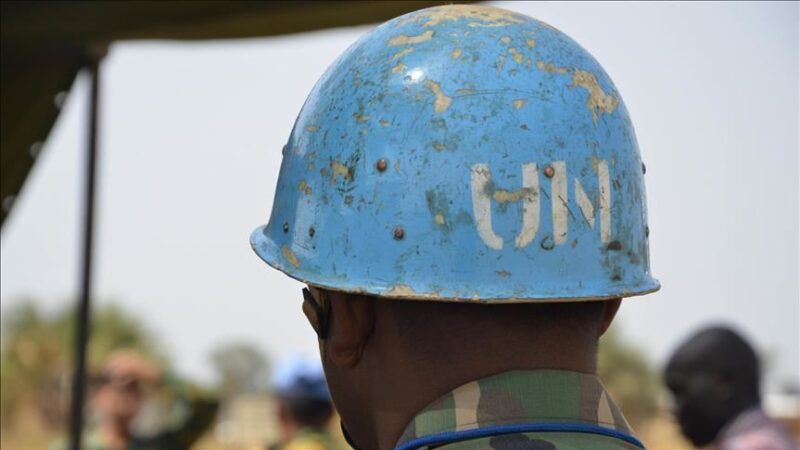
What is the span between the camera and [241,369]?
112 feet

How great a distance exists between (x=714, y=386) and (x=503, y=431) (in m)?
4.11

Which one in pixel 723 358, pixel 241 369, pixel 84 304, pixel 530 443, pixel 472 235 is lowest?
pixel 241 369

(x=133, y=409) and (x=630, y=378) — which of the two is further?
(x=630, y=378)

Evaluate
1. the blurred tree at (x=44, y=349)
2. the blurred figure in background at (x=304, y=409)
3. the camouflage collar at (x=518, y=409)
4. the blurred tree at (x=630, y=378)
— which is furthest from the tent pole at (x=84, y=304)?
the blurred tree at (x=630, y=378)

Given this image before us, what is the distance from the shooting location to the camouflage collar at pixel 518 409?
1830 millimetres

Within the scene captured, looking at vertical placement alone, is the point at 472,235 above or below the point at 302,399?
above

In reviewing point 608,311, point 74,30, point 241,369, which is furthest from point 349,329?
point 241,369

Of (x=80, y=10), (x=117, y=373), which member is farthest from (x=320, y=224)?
(x=117, y=373)

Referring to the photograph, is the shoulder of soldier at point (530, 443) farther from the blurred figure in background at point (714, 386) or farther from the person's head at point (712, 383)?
the person's head at point (712, 383)

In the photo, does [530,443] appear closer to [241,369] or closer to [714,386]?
[714,386]

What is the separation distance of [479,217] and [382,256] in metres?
0.17

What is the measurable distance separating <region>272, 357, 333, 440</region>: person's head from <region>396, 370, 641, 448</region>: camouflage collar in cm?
397

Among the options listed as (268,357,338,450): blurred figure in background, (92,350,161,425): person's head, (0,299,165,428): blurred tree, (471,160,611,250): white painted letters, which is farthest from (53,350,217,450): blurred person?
(0,299,165,428): blurred tree

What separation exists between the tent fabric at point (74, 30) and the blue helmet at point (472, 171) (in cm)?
137
